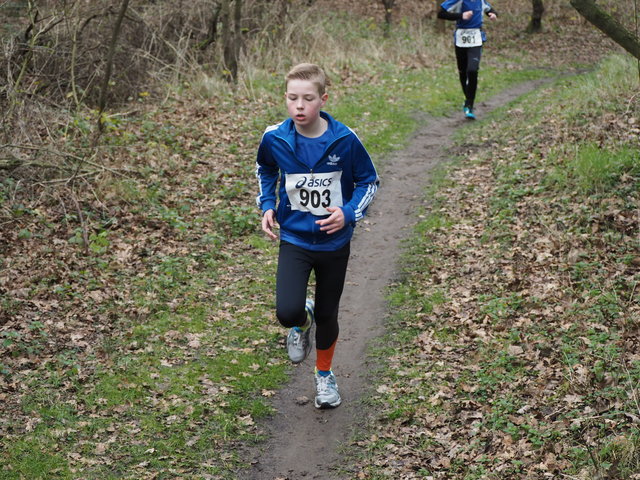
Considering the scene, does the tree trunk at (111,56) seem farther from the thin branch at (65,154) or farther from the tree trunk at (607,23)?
the tree trunk at (607,23)

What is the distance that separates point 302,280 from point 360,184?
79 cm

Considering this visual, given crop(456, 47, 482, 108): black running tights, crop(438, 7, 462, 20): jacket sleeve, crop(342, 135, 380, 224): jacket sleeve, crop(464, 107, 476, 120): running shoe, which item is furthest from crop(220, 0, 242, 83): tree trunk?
crop(342, 135, 380, 224): jacket sleeve

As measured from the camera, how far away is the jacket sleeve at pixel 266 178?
15.6ft

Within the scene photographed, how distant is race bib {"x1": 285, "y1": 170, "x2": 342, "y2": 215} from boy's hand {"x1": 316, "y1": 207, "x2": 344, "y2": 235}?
5.5 inches

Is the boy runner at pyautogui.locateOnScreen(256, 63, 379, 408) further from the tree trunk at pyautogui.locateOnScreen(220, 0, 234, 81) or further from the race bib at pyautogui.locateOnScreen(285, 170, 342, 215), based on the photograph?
the tree trunk at pyautogui.locateOnScreen(220, 0, 234, 81)

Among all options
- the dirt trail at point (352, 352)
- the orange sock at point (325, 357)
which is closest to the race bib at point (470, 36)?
the dirt trail at point (352, 352)

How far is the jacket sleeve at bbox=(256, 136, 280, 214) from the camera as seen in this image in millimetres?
4750

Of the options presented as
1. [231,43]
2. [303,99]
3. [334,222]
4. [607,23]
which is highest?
[607,23]

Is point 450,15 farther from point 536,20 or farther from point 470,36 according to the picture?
point 536,20

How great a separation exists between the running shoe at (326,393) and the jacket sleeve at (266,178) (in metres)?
1.40

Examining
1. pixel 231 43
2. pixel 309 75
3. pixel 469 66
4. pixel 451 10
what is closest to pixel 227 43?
pixel 231 43

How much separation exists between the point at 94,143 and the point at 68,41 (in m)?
3.13

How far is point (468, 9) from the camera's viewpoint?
42.0 ft

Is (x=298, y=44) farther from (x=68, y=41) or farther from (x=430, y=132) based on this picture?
(x=68, y=41)
